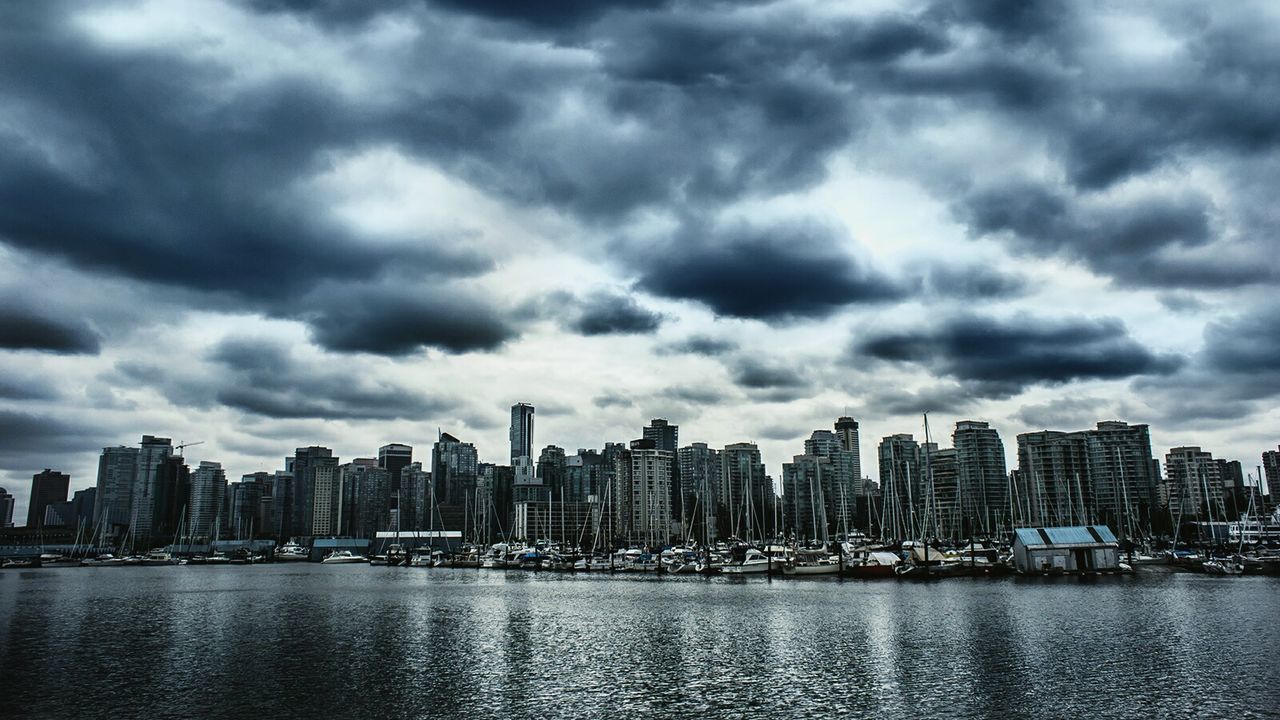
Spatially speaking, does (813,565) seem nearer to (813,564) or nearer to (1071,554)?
(813,564)

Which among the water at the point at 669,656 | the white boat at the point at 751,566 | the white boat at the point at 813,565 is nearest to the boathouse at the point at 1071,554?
the water at the point at 669,656

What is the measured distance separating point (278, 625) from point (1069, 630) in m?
60.6

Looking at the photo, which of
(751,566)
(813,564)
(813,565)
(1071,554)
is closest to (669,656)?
(1071,554)

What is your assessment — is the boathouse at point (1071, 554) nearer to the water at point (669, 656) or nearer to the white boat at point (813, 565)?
the water at point (669, 656)

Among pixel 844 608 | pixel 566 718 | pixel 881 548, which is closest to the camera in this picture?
pixel 566 718

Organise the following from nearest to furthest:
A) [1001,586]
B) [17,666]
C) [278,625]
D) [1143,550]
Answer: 1. [17,666]
2. [278,625]
3. [1001,586]
4. [1143,550]

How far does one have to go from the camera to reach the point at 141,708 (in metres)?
39.8

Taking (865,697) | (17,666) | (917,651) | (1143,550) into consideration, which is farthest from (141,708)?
(1143,550)

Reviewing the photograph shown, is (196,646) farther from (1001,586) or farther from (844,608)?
(1001,586)

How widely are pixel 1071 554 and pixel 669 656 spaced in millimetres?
86183

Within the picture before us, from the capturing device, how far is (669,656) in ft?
176

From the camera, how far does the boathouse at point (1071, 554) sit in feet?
389

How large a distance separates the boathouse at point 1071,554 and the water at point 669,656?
776 inches

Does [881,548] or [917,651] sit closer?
[917,651]
